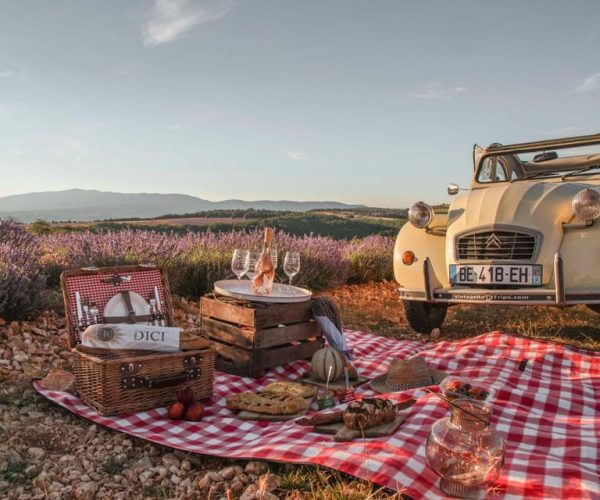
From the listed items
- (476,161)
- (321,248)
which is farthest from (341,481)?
(321,248)

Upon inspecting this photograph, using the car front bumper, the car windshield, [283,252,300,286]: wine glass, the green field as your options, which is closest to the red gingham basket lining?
[283,252,300,286]: wine glass

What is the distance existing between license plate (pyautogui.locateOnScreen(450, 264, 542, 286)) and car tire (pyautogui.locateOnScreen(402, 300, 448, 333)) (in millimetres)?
838

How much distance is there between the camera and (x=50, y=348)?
14.6 ft

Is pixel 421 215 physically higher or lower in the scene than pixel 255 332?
higher

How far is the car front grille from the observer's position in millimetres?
4676

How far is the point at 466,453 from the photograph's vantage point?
2131 mm

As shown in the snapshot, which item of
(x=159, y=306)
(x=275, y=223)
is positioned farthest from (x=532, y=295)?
(x=275, y=223)

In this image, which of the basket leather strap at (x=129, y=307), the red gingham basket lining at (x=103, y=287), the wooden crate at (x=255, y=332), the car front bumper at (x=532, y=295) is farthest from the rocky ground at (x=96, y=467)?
the car front bumper at (x=532, y=295)

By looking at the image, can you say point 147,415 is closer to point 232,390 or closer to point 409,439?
point 232,390

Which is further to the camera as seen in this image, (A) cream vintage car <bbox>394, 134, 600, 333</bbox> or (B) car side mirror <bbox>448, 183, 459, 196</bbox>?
(B) car side mirror <bbox>448, 183, 459, 196</bbox>

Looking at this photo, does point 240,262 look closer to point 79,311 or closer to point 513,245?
point 79,311

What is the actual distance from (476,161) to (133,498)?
5.23 m

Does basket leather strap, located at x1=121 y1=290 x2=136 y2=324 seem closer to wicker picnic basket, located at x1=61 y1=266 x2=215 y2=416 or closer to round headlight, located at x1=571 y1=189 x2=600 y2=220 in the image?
wicker picnic basket, located at x1=61 y1=266 x2=215 y2=416

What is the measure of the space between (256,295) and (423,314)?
92.4 inches
